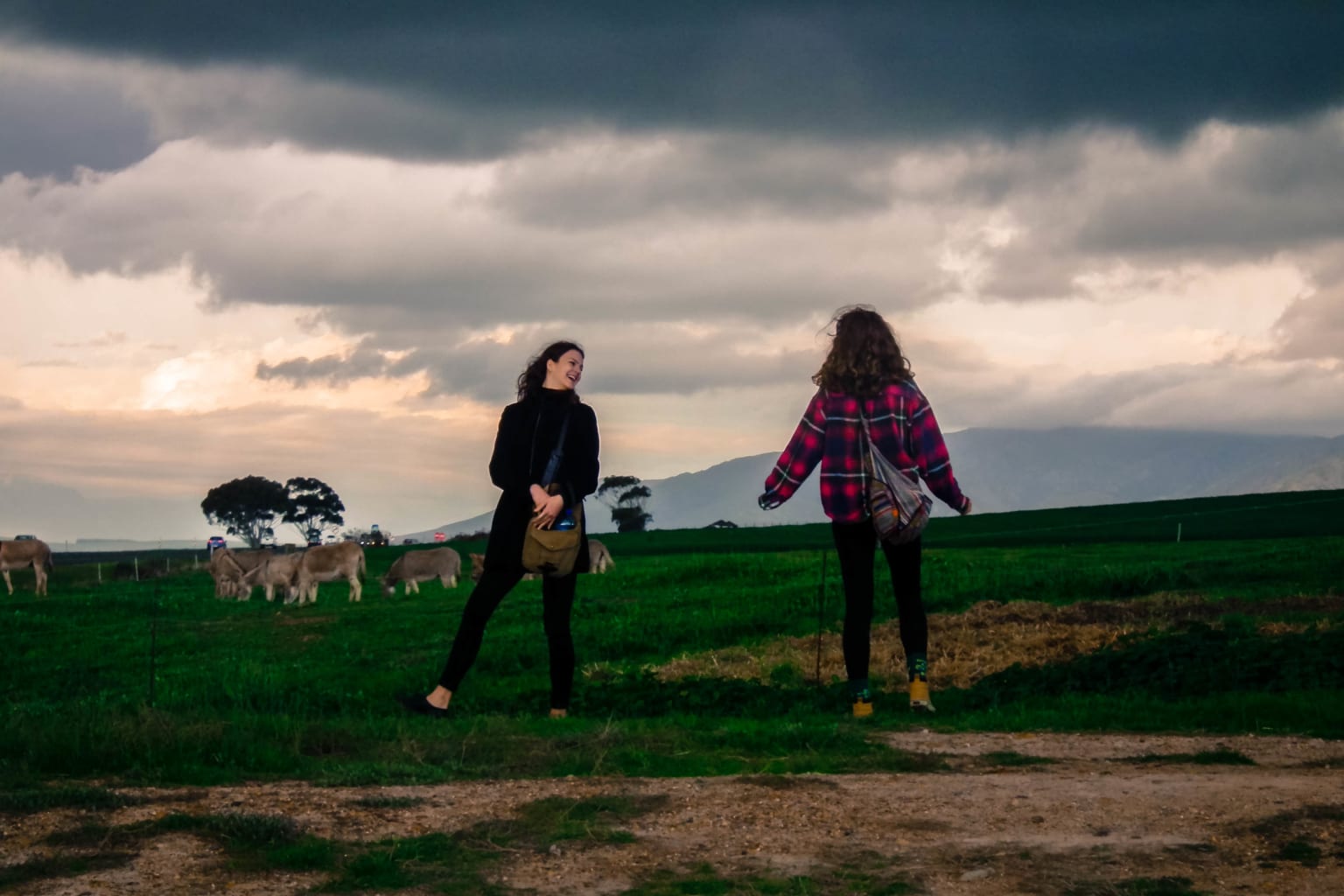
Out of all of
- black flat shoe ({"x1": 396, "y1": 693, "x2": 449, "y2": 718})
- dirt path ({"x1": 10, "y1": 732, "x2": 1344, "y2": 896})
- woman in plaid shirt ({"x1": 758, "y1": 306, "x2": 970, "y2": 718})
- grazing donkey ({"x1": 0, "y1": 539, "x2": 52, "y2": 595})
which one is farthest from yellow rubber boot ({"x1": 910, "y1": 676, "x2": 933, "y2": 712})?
grazing donkey ({"x1": 0, "y1": 539, "x2": 52, "y2": 595})

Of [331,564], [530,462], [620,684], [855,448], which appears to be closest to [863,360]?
[855,448]

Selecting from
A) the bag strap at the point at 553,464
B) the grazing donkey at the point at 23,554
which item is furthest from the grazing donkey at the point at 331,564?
the bag strap at the point at 553,464

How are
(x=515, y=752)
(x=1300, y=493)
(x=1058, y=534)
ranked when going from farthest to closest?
(x=1300, y=493) → (x=1058, y=534) → (x=515, y=752)

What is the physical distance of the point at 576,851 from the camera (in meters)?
5.66

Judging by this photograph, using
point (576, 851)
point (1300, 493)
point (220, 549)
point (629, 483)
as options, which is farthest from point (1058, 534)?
point (629, 483)

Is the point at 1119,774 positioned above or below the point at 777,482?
below

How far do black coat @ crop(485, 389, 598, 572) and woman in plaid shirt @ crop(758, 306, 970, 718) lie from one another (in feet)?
4.05

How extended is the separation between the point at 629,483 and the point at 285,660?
10955 centimetres

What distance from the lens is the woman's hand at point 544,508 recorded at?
31.2 feet

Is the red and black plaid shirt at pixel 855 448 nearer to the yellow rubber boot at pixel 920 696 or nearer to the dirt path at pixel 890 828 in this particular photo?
the yellow rubber boot at pixel 920 696

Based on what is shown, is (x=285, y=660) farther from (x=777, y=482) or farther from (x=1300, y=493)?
(x=1300, y=493)

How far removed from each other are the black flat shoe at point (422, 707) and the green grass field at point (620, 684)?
17 centimetres

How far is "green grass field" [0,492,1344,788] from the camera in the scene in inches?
311

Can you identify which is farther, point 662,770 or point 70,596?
point 70,596
